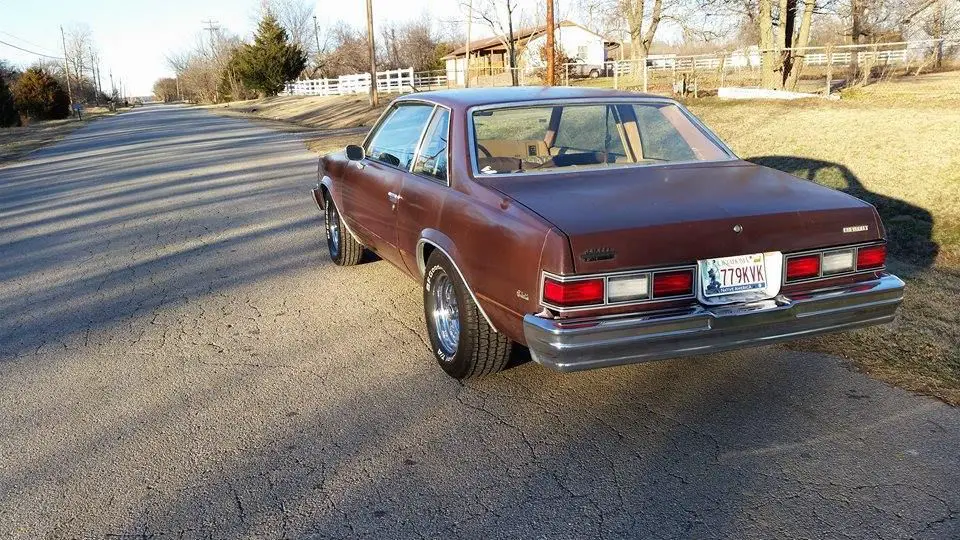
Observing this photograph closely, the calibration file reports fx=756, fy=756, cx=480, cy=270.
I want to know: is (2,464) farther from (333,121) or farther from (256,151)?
(333,121)

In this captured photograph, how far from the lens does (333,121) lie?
3172 cm

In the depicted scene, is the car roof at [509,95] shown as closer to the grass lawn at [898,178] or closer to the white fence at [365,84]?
the grass lawn at [898,178]

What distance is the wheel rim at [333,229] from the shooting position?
6599 millimetres

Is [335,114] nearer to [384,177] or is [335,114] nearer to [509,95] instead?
[384,177]

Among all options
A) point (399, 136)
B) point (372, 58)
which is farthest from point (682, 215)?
point (372, 58)

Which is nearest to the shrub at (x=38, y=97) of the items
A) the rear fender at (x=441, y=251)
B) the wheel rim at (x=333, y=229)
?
the wheel rim at (x=333, y=229)

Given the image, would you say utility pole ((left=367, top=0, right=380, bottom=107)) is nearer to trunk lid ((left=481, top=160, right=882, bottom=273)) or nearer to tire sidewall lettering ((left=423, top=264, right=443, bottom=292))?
tire sidewall lettering ((left=423, top=264, right=443, bottom=292))

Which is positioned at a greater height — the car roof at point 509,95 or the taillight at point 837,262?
the car roof at point 509,95

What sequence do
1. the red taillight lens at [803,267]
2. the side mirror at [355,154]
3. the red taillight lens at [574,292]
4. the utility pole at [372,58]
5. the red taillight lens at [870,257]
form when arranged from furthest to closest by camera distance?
the utility pole at [372,58] < the side mirror at [355,154] < the red taillight lens at [870,257] < the red taillight lens at [803,267] < the red taillight lens at [574,292]

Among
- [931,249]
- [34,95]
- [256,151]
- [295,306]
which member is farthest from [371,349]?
[34,95]

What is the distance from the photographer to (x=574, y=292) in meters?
3.17

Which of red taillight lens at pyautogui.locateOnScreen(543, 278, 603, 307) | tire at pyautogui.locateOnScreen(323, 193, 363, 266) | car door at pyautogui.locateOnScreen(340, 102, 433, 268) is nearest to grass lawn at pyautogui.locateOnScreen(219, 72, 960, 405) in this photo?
red taillight lens at pyautogui.locateOnScreen(543, 278, 603, 307)

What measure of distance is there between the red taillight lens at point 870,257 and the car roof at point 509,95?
184 cm

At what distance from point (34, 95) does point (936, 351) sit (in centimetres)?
6151
